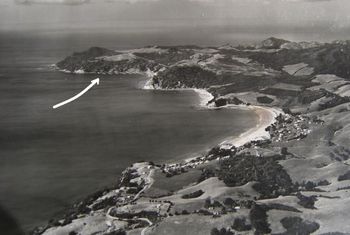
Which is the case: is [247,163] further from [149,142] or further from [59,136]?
[59,136]

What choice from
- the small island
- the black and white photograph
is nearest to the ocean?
the black and white photograph

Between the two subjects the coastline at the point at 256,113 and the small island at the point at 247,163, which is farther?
the coastline at the point at 256,113

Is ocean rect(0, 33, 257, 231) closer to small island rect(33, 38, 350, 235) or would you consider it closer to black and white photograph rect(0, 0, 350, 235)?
black and white photograph rect(0, 0, 350, 235)

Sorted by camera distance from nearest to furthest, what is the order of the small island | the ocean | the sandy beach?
the small island
the ocean
the sandy beach

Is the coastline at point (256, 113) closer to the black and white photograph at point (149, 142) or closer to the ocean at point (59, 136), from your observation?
the black and white photograph at point (149, 142)

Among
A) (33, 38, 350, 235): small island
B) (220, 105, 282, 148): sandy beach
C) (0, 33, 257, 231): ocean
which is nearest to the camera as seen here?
(33, 38, 350, 235): small island

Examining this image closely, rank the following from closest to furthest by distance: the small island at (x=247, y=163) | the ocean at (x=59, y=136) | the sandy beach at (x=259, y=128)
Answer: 1. the small island at (x=247, y=163)
2. the ocean at (x=59, y=136)
3. the sandy beach at (x=259, y=128)

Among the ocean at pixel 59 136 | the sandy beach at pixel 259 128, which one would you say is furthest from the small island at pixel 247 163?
the ocean at pixel 59 136
